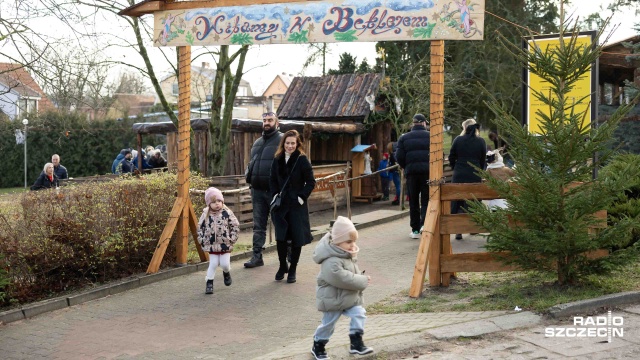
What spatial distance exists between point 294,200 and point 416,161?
10.7 ft

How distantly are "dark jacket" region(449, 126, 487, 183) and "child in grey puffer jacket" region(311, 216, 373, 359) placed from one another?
6134 mm

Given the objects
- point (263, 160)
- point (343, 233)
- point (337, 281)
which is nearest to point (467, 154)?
point (263, 160)


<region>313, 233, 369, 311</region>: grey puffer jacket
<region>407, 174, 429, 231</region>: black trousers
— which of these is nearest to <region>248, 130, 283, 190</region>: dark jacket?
<region>407, 174, 429, 231</region>: black trousers

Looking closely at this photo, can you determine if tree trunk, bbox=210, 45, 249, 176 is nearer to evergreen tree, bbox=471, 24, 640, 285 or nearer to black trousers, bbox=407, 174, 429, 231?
black trousers, bbox=407, 174, 429, 231

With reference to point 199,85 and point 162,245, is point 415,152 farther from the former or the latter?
point 199,85

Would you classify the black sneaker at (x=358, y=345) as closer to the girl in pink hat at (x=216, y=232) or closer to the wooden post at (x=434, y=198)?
the wooden post at (x=434, y=198)

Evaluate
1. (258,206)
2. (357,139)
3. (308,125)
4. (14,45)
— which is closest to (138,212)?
(258,206)

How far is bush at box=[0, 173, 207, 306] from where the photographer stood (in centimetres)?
873

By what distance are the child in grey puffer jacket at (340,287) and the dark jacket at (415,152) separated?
6.02 metres

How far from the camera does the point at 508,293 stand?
7.69m

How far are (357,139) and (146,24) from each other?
8.58 metres

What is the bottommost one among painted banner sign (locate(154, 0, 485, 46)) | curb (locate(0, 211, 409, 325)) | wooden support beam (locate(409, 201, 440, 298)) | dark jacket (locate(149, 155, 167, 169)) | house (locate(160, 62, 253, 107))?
curb (locate(0, 211, 409, 325))

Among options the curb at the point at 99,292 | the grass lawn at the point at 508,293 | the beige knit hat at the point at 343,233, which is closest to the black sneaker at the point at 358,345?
the beige knit hat at the point at 343,233

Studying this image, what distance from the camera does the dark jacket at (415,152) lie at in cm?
1191
